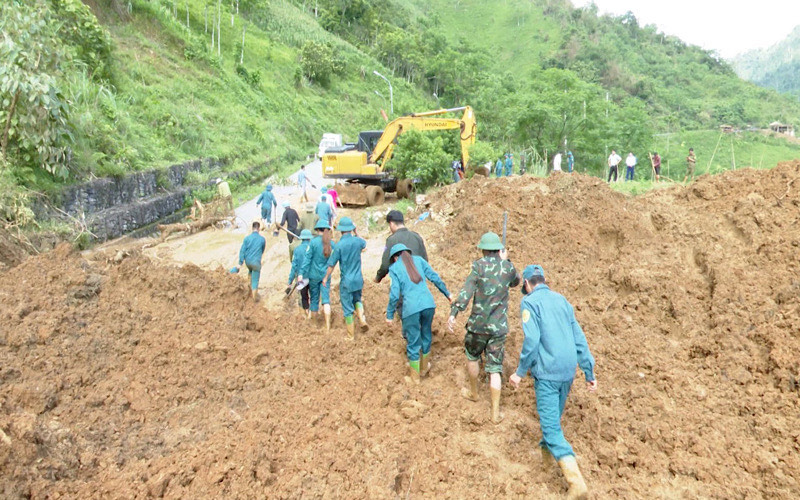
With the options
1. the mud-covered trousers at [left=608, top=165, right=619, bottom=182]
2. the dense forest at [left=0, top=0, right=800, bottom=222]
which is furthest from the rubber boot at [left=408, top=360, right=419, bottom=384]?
the mud-covered trousers at [left=608, top=165, right=619, bottom=182]

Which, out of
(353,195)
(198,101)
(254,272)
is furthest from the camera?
(198,101)

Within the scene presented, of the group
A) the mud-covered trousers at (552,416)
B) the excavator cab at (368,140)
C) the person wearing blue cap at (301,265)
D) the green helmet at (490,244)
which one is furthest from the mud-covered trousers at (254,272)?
the excavator cab at (368,140)

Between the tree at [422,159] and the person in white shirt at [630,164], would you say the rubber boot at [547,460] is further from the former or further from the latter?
the person in white shirt at [630,164]

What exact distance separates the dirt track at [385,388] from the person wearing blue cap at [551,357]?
39 cm

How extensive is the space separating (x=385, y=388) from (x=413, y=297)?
3.28 ft

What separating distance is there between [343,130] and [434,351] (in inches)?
1418

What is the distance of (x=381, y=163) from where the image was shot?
16.9 meters

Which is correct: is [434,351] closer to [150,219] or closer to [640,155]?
[150,219]

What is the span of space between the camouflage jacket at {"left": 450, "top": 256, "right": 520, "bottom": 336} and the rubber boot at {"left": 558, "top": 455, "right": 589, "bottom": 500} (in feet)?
4.34

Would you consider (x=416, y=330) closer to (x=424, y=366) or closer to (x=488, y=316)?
(x=424, y=366)

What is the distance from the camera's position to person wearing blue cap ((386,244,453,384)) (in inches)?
210

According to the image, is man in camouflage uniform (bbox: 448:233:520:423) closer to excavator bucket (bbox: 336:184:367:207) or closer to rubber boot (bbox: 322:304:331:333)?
rubber boot (bbox: 322:304:331:333)

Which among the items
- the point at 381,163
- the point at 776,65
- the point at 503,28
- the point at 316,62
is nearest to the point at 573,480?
the point at 381,163

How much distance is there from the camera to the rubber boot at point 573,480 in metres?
3.67
